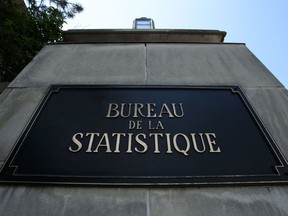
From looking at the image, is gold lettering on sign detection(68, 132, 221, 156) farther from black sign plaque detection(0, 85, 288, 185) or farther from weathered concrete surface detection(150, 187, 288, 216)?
weathered concrete surface detection(150, 187, 288, 216)

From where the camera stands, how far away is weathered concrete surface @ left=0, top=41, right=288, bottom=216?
216 centimetres

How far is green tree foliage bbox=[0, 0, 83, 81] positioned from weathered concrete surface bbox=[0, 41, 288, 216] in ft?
7.60

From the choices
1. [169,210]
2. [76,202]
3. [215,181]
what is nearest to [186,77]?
[215,181]

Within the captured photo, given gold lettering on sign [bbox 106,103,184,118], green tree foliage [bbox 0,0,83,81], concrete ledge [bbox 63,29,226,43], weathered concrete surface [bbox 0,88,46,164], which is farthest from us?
green tree foliage [bbox 0,0,83,81]

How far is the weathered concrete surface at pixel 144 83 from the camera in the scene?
7.08 ft

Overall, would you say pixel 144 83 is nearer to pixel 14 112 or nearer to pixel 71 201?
pixel 14 112

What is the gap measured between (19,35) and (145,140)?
18.1ft

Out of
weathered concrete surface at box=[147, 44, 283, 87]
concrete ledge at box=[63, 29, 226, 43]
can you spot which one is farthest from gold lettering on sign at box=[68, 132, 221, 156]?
concrete ledge at box=[63, 29, 226, 43]

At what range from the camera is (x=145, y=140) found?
2.72 meters

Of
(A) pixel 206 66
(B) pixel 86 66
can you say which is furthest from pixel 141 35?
(A) pixel 206 66

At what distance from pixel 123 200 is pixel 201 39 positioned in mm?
4141

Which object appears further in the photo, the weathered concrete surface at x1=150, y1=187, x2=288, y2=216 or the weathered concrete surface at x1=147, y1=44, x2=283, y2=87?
the weathered concrete surface at x1=147, y1=44, x2=283, y2=87

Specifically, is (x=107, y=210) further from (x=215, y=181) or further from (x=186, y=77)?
(x=186, y=77)

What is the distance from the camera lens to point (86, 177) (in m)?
2.36
